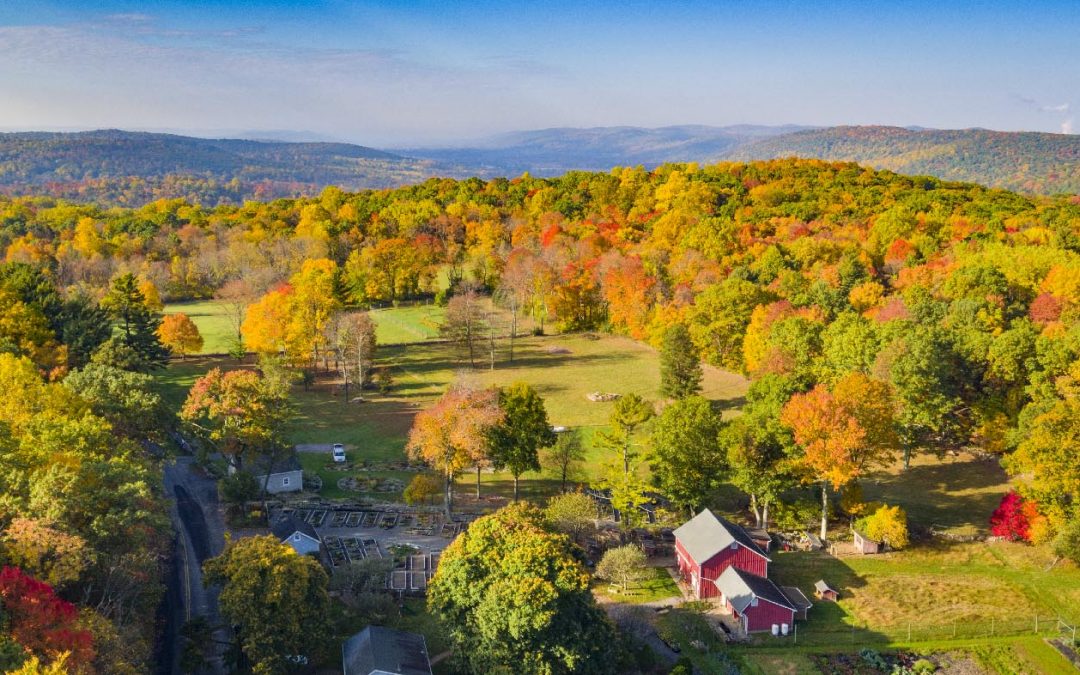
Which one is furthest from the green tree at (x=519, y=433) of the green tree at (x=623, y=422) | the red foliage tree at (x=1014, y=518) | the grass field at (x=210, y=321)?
the grass field at (x=210, y=321)

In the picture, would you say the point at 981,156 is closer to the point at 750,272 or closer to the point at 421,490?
the point at 750,272

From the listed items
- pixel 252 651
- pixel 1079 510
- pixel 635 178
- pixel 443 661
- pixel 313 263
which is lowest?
pixel 443 661

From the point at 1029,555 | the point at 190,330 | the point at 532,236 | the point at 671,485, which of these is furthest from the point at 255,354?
the point at 1029,555

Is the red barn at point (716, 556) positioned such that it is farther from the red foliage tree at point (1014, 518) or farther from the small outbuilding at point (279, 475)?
the small outbuilding at point (279, 475)

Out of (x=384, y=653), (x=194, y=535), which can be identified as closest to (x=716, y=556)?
(x=384, y=653)

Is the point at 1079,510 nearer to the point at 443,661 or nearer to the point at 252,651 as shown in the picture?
the point at 443,661
